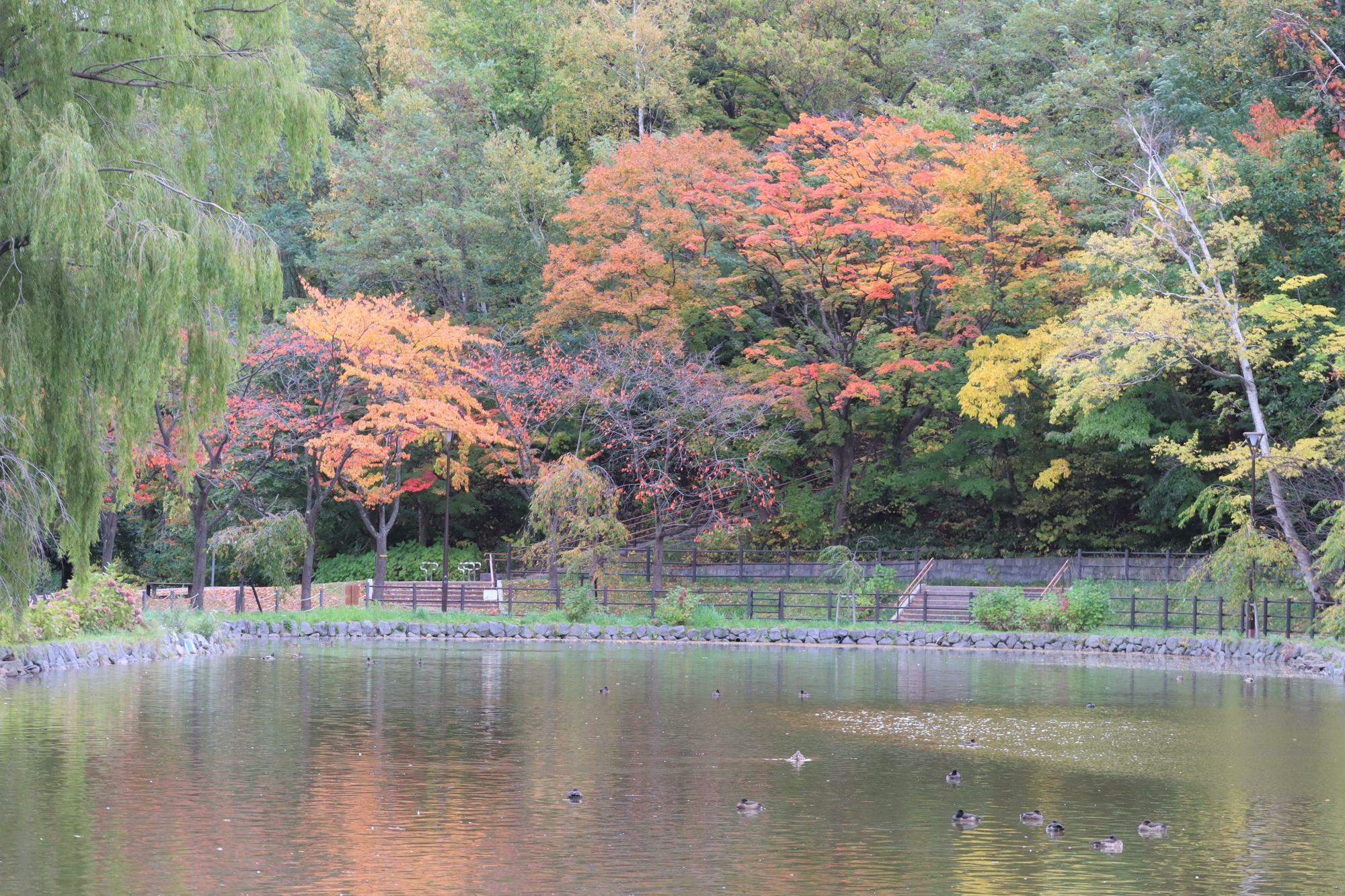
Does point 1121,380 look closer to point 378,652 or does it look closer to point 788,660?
point 788,660

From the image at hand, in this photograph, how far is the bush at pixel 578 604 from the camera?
35.4 metres

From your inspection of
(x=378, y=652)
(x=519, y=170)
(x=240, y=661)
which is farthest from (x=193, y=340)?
(x=519, y=170)

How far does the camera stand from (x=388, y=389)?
38.1 metres

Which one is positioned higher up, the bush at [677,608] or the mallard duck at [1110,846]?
the bush at [677,608]

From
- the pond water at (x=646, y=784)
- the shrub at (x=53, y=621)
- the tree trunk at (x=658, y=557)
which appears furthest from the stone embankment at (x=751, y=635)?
the pond water at (x=646, y=784)

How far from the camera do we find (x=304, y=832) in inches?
447

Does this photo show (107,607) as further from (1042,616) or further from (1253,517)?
(1253,517)

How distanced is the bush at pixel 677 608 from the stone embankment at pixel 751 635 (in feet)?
0.90

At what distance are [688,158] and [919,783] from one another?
29.9 meters

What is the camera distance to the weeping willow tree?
10.9 m

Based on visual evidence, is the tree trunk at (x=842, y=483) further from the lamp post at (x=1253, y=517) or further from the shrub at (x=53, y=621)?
the shrub at (x=53, y=621)

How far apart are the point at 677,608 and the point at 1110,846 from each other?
2444cm

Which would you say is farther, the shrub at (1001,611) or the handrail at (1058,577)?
the handrail at (1058,577)

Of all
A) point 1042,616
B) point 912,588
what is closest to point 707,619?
point 912,588
